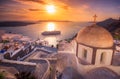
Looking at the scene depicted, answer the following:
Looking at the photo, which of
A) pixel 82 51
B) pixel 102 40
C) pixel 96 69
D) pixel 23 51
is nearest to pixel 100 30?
pixel 102 40

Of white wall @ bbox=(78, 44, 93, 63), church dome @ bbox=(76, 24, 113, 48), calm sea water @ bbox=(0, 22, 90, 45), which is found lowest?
calm sea water @ bbox=(0, 22, 90, 45)

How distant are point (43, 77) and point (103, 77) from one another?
3776 millimetres

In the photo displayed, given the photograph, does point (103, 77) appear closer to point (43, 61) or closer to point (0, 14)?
point (43, 61)

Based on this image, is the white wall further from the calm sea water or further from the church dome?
the calm sea water

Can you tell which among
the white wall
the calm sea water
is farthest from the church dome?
the calm sea water

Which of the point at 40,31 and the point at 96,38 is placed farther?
the point at 40,31

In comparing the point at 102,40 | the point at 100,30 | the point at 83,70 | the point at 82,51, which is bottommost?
the point at 83,70

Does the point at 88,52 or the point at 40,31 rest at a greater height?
the point at 88,52

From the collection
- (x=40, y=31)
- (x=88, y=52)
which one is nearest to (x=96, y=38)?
(x=88, y=52)

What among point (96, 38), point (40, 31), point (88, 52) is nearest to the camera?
point (96, 38)

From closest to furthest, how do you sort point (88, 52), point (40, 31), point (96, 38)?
point (96, 38), point (88, 52), point (40, 31)

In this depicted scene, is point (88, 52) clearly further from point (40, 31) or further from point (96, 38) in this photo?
point (40, 31)

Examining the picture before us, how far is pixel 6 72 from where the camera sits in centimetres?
745

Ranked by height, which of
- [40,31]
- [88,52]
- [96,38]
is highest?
[96,38]
